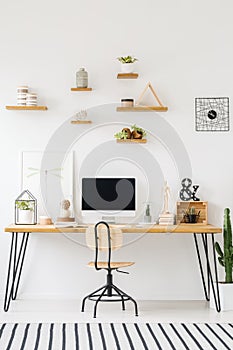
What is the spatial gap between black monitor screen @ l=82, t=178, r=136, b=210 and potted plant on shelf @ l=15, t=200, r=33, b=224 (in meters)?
0.46

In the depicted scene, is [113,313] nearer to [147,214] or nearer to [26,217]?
[147,214]

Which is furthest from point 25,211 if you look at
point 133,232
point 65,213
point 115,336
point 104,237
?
point 115,336

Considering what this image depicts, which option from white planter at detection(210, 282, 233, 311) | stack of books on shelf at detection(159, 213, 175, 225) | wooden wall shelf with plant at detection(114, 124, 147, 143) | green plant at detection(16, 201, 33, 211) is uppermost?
wooden wall shelf with plant at detection(114, 124, 147, 143)

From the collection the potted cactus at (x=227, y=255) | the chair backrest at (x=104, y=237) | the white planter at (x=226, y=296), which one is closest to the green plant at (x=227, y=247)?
the potted cactus at (x=227, y=255)

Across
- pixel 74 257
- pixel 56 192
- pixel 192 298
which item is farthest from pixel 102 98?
pixel 192 298

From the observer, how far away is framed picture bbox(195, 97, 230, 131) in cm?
580

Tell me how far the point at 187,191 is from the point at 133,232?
747mm

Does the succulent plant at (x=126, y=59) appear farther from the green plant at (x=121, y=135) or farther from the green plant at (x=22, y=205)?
the green plant at (x=22, y=205)

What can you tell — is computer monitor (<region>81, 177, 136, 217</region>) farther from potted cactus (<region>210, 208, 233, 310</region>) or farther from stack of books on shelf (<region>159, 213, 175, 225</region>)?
potted cactus (<region>210, 208, 233, 310</region>)

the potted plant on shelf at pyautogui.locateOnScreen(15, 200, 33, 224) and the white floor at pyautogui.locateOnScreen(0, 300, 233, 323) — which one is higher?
the potted plant on shelf at pyautogui.locateOnScreen(15, 200, 33, 224)

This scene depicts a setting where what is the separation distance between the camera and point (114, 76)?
582cm

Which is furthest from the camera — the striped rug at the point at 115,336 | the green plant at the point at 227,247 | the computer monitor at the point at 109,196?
the computer monitor at the point at 109,196

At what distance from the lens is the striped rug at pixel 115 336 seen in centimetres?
409

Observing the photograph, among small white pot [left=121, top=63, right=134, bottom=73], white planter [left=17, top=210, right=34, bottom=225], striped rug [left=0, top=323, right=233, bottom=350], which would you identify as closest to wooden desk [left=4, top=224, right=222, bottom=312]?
white planter [left=17, top=210, right=34, bottom=225]
